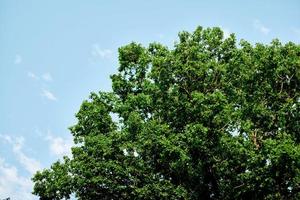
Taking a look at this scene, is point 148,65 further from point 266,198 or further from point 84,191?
point 266,198

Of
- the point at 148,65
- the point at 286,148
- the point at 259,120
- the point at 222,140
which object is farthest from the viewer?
the point at 148,65

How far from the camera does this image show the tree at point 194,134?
23.8 metres

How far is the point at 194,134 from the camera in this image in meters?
23.4

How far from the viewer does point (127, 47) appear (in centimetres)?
3078

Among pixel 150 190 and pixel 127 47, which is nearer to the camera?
pixel 150 190

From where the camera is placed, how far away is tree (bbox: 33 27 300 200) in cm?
2375

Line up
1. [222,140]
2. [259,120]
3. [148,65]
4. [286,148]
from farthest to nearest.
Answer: [148,65] < [259,120] < [222,140] < [286,148]

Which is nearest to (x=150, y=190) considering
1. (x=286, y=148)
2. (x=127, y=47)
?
(x=286, y=148)

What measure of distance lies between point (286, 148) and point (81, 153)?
13711 mm

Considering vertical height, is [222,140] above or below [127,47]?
below

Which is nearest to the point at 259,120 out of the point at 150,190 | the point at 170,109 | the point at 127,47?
the point at 170,109

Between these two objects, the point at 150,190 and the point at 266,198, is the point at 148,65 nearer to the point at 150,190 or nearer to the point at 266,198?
the point at 150,190

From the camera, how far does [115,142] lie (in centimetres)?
2631

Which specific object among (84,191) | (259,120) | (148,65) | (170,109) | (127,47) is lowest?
(84,191)
